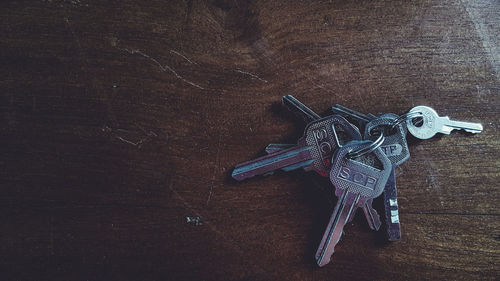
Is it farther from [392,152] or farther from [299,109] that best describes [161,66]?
[392,152]

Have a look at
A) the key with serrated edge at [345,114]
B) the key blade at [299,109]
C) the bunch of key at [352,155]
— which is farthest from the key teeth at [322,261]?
the key blade at [299,109]

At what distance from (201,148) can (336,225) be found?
1.30ft

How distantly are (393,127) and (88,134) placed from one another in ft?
2.57

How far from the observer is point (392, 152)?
854 millimetres

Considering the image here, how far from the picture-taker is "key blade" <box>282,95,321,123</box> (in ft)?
2.82

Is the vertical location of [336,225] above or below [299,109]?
below

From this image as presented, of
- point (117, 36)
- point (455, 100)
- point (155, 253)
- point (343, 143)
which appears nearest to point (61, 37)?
point (117, 36)

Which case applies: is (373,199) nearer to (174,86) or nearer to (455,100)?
(455,100)

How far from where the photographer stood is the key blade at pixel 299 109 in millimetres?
859

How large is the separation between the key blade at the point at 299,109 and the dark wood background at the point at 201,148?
29 millimetres

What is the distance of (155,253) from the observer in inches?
34.8

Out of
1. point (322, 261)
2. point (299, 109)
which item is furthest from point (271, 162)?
point (322, 261)

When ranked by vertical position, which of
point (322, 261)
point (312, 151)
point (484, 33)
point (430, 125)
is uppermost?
point (484, 33)

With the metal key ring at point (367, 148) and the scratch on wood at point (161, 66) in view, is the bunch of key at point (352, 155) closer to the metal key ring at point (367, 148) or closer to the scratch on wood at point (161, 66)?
the metal key ring at point (367, 148)
